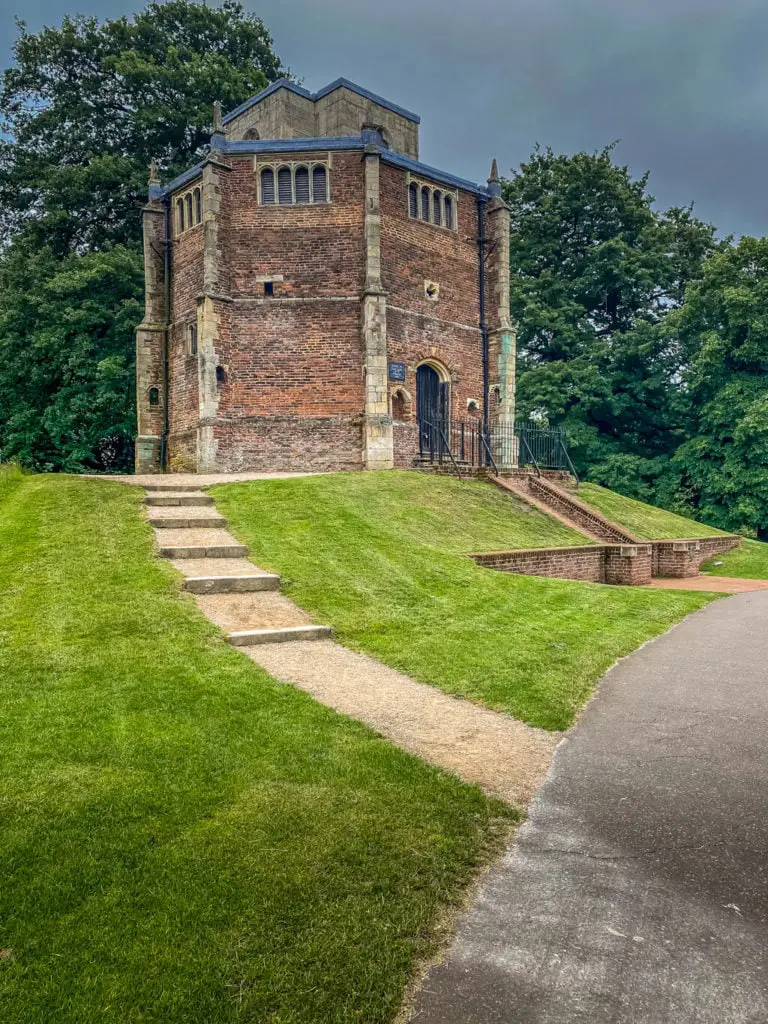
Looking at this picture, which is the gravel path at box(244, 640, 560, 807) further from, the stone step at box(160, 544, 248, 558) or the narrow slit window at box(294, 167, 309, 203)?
the narrow slit window at box(294, 167, 309, 203)

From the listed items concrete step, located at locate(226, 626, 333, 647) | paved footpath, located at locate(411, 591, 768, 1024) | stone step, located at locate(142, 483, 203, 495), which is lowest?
paved footpath, located at locate(411, 591, 768, 1024)

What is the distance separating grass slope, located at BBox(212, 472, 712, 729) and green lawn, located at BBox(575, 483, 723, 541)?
14.3ft

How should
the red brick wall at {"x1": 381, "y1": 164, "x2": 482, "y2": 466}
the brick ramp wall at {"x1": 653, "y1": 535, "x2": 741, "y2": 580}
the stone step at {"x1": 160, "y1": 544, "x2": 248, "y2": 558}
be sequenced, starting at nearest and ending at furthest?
the stone step at {"x1": 160, "y1": 544, "x2": 248, "y2": 558} < the brick ramp wall at {"x1": 653, "y1": 535, "x2": 741, "y2": 580} < the red brick wall at {"x1": 381, "y1": 164, "x2": 482, "y2": 466}

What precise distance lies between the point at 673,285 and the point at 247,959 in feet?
122

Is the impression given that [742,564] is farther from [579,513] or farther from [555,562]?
[555,562]

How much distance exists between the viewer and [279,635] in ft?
24.8

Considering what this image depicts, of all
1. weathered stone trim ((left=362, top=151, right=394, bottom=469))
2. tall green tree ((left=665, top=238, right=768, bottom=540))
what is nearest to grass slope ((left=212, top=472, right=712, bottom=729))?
weathered stone trim ((left=362, top=151, right=394, bottom=469))

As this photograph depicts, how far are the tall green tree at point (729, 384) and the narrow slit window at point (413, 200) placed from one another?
42.4 ft

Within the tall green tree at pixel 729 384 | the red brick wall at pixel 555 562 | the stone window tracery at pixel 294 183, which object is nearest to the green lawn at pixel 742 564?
the red brick wall at pixel 555 562

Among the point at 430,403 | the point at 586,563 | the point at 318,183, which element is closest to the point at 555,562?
the point at 586,563

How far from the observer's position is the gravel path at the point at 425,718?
448cm

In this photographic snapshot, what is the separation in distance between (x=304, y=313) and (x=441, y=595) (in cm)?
1534

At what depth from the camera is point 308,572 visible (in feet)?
32.1

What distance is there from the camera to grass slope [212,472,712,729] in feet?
22.4
